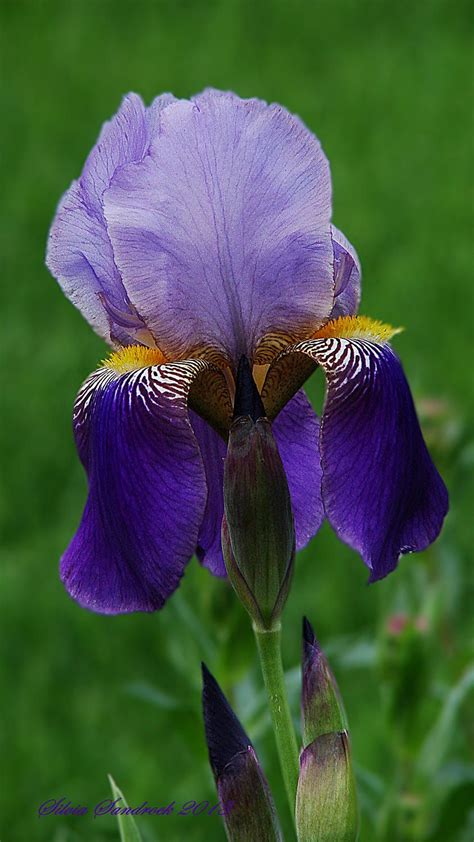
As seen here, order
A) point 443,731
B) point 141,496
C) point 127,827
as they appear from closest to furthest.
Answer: point 141,496 → point 127,827 → point 443,731

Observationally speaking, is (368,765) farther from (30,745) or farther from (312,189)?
(312,189)

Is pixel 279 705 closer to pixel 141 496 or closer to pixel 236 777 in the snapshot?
pixel 236 777

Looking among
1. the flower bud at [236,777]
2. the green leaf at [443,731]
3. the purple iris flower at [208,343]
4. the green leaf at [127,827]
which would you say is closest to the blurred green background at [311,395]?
the green leaf at [443,731]

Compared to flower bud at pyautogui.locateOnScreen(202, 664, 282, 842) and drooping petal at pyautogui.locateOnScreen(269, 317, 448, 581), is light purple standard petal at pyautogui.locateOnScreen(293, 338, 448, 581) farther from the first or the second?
flower bud at pyautogui.locateOnScreen(202, 664, 282, 842)

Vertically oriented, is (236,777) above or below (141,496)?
below

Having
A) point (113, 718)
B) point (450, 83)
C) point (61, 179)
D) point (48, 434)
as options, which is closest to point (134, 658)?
point (113, 718)

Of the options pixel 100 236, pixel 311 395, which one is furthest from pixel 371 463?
pixel 311 395

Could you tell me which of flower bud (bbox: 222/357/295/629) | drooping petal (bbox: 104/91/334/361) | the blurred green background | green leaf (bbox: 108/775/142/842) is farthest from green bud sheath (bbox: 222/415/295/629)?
the blurred green background
